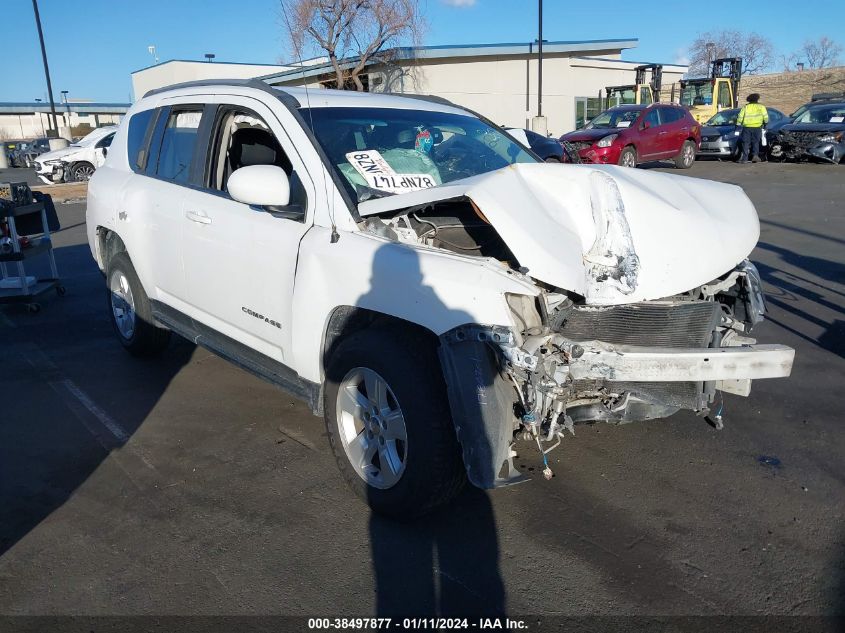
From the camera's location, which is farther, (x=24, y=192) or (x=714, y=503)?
(x=24, y=192)

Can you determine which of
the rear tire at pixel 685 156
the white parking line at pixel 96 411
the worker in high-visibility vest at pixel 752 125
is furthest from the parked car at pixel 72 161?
the white parking line at pixel 96 411

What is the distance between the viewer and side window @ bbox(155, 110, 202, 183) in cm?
469

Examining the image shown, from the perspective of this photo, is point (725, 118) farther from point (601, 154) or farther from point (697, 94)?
point (601, 154)

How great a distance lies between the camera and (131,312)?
5566mm

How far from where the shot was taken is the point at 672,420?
4473 mm

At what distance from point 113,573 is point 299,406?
1.91 metres

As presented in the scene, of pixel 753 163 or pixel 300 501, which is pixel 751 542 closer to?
pixel 300 501

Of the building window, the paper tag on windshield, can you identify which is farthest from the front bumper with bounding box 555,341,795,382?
the building window

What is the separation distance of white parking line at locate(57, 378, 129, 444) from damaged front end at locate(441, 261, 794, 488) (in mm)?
2532

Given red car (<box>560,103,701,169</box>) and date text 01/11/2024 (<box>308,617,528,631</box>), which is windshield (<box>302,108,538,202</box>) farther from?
red car (<box>560,103,701,169</box>)

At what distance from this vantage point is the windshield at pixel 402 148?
380 cm

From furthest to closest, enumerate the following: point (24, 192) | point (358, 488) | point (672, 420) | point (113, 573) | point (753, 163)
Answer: point (753, 163) < point (24, 192) < point (672, 420) < point (358, 488) < point (113, 573)

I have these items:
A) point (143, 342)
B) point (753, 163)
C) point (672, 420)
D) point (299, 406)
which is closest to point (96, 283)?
point (143, 342)

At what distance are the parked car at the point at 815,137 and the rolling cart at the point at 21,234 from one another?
20090mm
